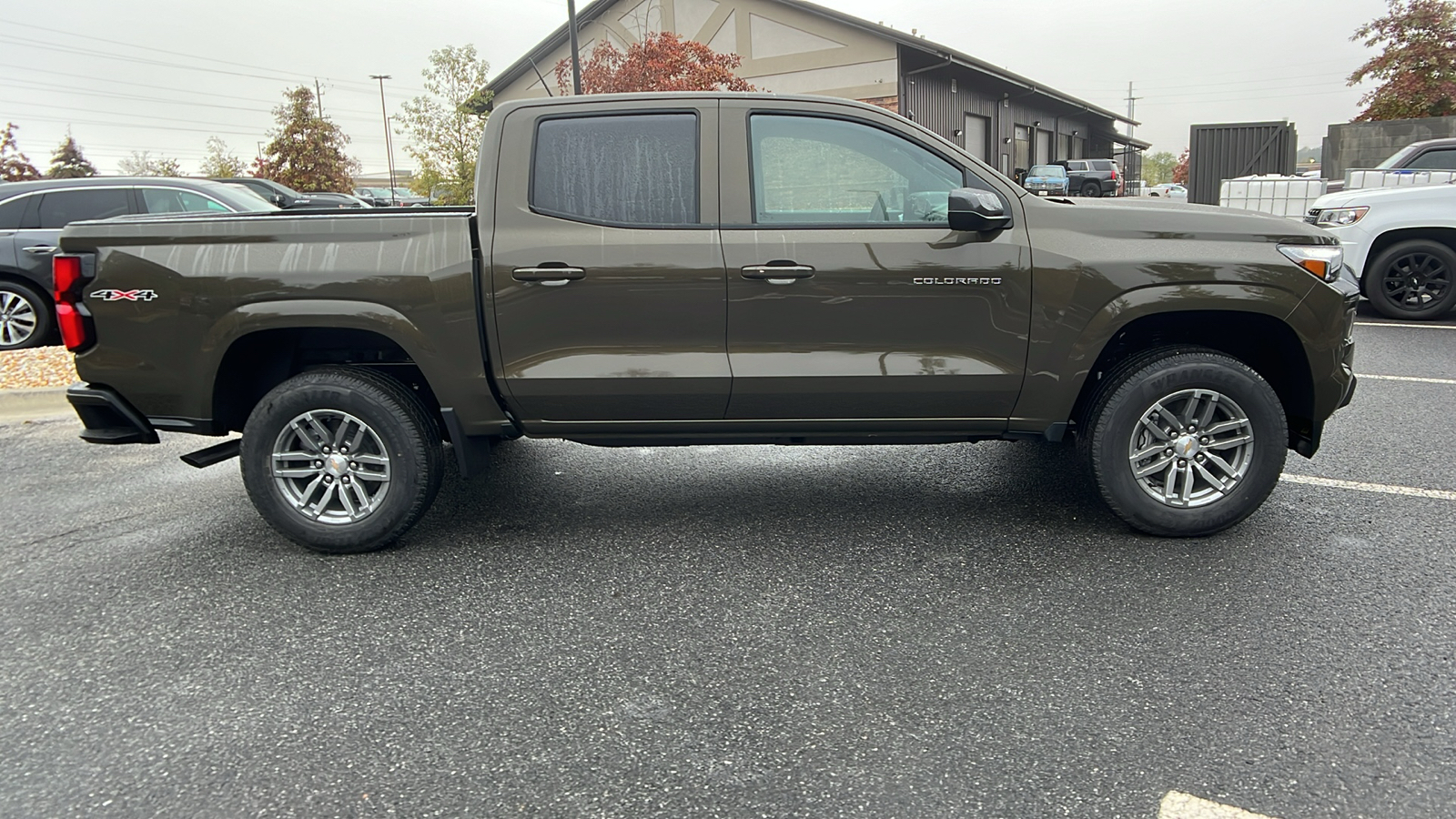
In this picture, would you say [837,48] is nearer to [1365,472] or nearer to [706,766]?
[1365,472]

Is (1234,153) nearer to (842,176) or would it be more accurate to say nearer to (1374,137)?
(1374,137)

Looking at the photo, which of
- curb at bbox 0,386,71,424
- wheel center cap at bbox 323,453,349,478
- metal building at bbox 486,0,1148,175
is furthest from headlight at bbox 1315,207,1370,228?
metal building at bbox 486,0,1148,175

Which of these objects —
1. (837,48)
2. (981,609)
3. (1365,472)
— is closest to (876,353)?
(981,609)

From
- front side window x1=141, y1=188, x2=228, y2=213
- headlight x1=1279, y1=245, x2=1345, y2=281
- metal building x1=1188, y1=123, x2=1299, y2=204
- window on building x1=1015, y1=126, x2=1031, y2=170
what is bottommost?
headlight x1=1279, y1=245, x2=1345, y2=281

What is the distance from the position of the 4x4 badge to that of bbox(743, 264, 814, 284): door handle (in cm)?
252

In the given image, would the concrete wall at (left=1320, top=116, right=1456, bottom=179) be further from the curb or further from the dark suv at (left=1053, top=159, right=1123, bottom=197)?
the curb

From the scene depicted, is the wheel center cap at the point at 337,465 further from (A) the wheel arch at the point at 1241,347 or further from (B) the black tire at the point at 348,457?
(A) the wheel arch at the point at 1241,347

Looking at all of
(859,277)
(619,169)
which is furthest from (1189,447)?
(619,169)

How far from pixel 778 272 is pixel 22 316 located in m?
8.99

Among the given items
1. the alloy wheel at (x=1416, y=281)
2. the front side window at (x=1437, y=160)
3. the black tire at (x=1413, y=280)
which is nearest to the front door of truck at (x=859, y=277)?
the black tire at (x=1413, y=280)

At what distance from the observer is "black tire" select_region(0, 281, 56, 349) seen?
31.1 ft

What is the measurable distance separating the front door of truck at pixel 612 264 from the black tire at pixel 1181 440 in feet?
5.45

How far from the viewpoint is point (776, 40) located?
93.2ft

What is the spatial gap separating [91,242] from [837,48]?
25.8 metres
